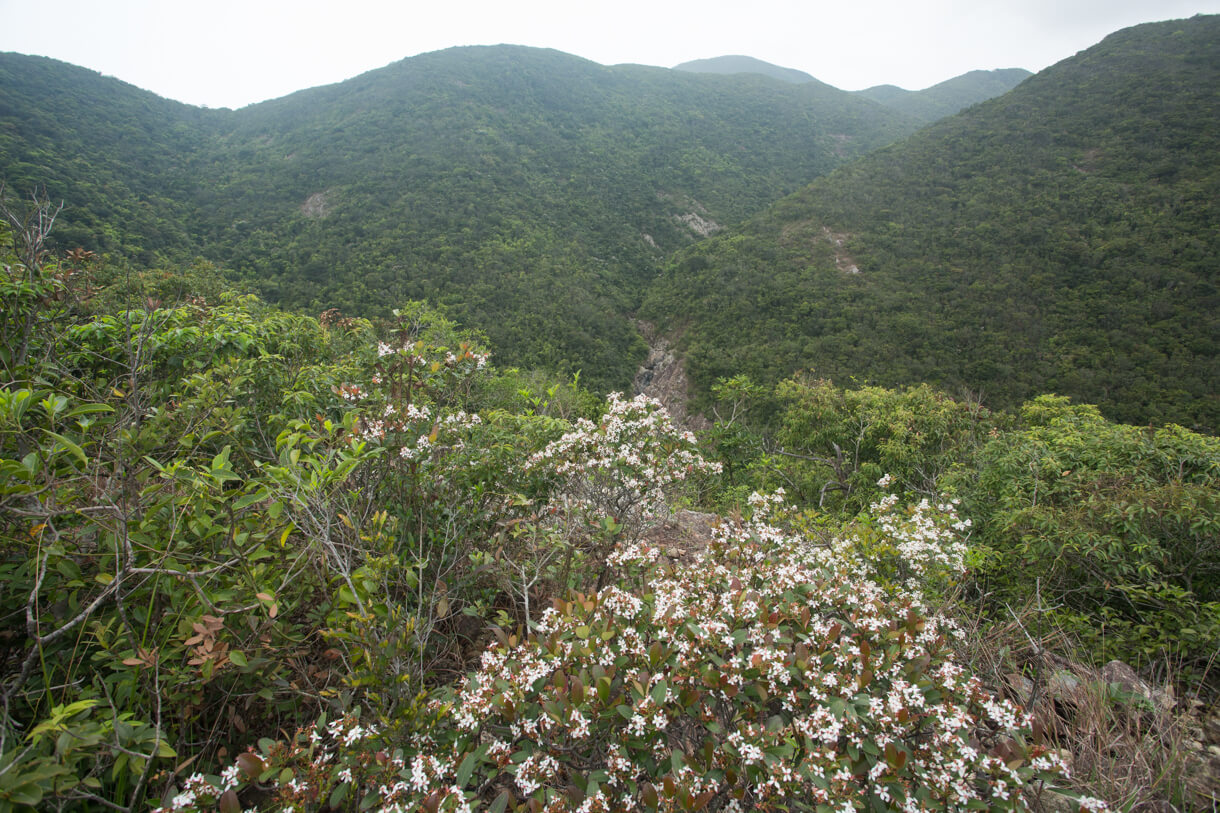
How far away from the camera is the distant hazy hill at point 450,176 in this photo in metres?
30.8

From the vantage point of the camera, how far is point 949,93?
3489 inches

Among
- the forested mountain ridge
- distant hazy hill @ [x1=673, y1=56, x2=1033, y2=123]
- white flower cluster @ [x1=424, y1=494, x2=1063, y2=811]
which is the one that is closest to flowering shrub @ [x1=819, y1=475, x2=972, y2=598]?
white flower cluster @ [x1=424, y1=494, x2=1063, y2=811]

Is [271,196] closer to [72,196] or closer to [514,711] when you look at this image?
[72,196]

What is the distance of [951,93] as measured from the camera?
88.3m

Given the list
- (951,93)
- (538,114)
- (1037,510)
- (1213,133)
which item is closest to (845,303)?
(1213,133)

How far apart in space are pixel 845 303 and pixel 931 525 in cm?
2882

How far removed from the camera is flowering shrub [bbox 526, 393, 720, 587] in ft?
10.1

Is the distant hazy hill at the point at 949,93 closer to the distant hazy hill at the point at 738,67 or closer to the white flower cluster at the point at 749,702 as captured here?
the distant hazy hill at the point at 738,67

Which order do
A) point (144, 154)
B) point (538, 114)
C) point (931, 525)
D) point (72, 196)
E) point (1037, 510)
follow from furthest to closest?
point (538, 114), point (144, 154), point (72, 196), point (1037, 510), point (931, 525)

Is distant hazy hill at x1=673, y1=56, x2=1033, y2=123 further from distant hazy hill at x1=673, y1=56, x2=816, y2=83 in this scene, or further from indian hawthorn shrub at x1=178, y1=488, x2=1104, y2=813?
indian hawthorn shrub at x1=178, y1=488, x2=1104, y2=813

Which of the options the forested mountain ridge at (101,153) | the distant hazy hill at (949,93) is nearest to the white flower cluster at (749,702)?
the forested mountain ridge at (101,153)

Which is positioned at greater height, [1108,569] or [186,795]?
[186,795]

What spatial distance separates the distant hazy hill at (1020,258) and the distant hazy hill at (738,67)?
9376cm

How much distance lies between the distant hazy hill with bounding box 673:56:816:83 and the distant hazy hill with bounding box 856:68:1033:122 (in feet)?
77.7
